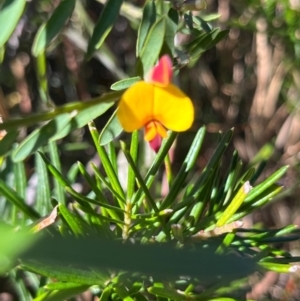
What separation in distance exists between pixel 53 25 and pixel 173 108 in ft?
0.43

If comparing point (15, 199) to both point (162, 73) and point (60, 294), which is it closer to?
point (60, 294)

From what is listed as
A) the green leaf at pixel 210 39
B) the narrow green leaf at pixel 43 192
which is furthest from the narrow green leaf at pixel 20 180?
the green leaf at pixel 210 39

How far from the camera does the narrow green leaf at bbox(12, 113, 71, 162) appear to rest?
0.44 meters

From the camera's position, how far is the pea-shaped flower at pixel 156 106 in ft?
1.32

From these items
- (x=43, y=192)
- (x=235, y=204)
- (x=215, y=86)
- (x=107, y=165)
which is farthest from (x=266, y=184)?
(x=215, y=86)

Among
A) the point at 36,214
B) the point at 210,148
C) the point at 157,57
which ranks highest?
the point at 157,57

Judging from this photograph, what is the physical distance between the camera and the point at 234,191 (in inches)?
21.1

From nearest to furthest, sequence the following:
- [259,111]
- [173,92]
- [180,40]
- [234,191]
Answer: [173,92] → [234,191] → [180,40] → [259,111]

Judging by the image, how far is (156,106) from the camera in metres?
0.44

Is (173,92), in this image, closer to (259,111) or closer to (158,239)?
(158,239)

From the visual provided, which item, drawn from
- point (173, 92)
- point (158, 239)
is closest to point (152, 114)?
point (173, 92)

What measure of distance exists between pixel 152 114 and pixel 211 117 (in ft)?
3.03

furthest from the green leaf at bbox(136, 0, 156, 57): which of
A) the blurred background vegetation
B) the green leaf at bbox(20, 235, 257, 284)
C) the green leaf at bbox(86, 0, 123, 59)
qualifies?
the blurred background vegetation

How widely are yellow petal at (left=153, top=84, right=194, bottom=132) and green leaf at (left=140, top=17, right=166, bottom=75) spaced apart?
0.09ft
